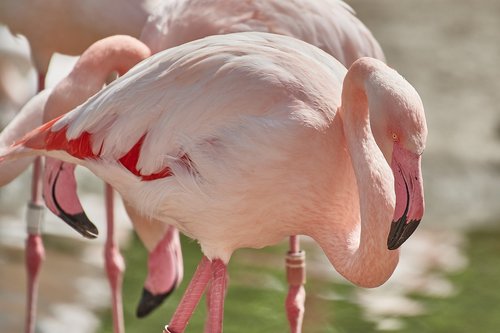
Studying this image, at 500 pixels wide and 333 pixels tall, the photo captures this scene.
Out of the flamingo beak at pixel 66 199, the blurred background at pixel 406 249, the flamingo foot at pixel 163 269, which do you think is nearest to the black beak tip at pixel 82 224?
the flamingo beak at pixel 66 199

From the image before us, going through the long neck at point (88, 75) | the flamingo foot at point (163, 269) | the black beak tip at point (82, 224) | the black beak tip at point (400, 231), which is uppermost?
the long neck at point (88, 75)

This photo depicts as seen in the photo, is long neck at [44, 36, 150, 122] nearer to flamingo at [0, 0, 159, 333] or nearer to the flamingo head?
flamingo at [0, 0, 159, 333]

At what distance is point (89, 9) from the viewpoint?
3912 mm

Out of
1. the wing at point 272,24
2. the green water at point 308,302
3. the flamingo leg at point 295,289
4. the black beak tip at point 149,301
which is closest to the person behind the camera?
the wing at point 272,24

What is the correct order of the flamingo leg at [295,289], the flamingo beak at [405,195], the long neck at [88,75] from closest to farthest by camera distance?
the flamingo beak at [405,195] → the long neck at [88,75] → the flamingo leg at [295,289]

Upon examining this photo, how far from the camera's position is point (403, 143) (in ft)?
8.45

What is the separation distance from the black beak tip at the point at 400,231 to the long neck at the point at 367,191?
0.38ft

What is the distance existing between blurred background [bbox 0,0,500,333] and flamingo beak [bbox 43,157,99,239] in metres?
1.59

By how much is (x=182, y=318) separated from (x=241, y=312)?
190cm

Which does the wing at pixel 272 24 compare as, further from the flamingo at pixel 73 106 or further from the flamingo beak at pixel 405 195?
the flamingo beak at pixel 405 195

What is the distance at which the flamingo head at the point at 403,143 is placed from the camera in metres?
2.55

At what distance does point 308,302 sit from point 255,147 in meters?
2.51

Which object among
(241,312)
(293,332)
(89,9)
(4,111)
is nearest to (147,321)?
(241,312)

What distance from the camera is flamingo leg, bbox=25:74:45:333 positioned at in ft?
13.6
